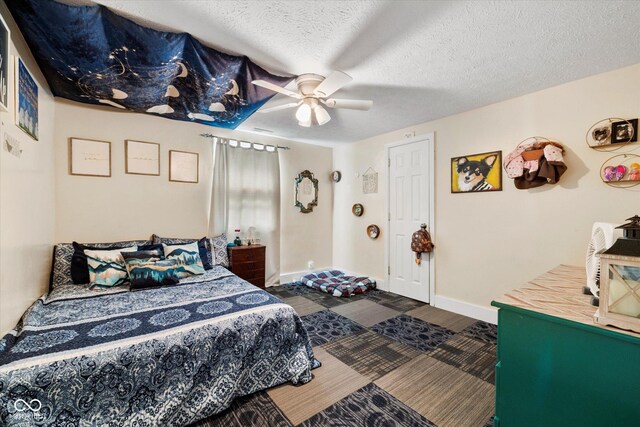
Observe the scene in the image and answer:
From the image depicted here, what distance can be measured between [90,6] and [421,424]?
3141mm

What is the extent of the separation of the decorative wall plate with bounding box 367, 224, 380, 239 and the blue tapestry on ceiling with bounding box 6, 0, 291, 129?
2.50 metres

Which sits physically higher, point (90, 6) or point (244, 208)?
point (90, 6)

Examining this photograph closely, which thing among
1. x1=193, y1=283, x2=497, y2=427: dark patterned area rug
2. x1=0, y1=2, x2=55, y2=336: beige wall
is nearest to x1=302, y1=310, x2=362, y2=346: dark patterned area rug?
x1=193, y1=283, x2=497, y2=427: dark patterned area rug

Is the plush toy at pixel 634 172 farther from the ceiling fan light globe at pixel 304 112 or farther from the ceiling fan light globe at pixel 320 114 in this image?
the ceiling fan light globe at pixel 304 112

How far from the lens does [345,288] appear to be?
380 cm

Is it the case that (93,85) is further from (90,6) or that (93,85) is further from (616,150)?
(616,150)

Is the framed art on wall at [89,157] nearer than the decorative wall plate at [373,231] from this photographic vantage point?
Yes

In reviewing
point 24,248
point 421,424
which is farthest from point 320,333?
point 24,248

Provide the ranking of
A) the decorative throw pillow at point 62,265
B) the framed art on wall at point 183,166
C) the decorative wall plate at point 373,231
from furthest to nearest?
the decorative wall plate at point 373,231, the framed art on wall at point 183,166, the decorative throw pillow at point 62,265

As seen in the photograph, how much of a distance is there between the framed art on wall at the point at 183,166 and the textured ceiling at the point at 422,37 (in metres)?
1.88

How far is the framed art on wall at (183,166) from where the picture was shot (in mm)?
3346

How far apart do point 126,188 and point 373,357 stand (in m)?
3.26

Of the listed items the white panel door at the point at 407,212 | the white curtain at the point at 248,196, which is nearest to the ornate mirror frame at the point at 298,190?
the white curtain at the point at 248,196

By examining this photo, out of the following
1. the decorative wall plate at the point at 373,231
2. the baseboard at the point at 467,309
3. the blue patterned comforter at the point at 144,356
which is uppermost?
the decorative wall plate at the point at 373,231
